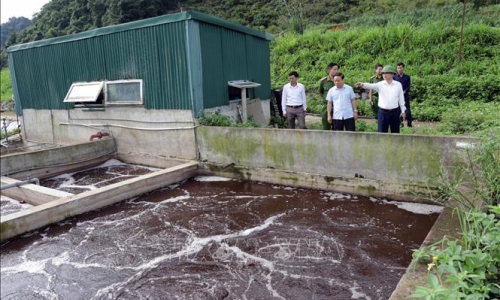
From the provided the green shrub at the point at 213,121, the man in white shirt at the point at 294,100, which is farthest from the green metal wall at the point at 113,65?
the man in white shirt at the point at 294,100

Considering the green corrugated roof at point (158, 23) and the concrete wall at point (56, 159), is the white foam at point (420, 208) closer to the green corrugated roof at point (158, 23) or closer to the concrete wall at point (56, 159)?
the green corrugated roof at point (158, 23)

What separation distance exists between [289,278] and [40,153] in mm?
6996

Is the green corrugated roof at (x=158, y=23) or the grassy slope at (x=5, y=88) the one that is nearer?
the green corrugated roof at (x=158, y=23)

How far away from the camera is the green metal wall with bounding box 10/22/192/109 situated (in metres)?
8.09

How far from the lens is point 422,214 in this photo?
5492mm

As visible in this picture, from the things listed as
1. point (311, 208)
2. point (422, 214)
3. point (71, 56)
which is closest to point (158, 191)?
point (311, 208)

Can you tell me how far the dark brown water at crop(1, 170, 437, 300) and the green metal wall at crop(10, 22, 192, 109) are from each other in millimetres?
2944

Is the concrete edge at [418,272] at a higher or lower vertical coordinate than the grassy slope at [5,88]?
lower

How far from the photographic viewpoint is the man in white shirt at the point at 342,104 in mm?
6547

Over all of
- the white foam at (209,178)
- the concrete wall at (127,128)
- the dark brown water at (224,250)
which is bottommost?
the dark brown water at (224,250)

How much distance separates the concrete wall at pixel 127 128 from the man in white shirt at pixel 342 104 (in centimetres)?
302

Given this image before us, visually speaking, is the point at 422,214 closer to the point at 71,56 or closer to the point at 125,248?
the point at 125,248

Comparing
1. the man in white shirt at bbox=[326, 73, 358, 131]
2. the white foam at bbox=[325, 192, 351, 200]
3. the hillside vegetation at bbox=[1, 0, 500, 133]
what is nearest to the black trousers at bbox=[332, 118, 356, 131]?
the man in white shirt at bbox=[326, 73, 358, 131]

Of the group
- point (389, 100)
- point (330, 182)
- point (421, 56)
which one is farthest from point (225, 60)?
point (421, 56)
